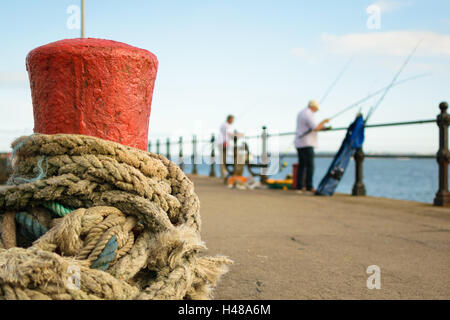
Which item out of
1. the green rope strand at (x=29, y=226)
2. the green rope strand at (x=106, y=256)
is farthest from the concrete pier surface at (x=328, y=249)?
the green rope strand at (x=29, y=226)

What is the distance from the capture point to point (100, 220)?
1.32m

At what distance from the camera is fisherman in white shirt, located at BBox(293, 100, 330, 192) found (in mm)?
7211

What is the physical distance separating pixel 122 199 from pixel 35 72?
2.26ft

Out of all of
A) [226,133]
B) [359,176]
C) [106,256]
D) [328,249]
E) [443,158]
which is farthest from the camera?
[226,133]

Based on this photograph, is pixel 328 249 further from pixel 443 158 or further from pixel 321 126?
pixel 321 126

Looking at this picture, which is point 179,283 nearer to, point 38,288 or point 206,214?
point 38,288

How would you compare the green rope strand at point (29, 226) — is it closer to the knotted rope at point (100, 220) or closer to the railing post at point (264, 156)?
the knotted rope at point (100, 220)

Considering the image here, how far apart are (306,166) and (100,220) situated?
6.28 meters

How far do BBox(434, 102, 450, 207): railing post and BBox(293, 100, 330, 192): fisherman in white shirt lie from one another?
2.20 m

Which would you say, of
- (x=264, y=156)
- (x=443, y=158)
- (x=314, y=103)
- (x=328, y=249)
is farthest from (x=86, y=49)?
(x=264, y=156)

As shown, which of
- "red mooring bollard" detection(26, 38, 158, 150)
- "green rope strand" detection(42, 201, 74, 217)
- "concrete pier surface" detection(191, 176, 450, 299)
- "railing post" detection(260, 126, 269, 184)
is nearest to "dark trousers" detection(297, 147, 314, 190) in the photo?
"railing post" detection(260, 126, 269, 184)

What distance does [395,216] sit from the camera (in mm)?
4340

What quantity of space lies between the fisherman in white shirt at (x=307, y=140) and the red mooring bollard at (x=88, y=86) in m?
5.87

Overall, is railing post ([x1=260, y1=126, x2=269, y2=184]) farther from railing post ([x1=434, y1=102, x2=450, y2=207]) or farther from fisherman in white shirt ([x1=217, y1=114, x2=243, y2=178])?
railing post ([x1=434, y1=102, x2=450, y2=207])
